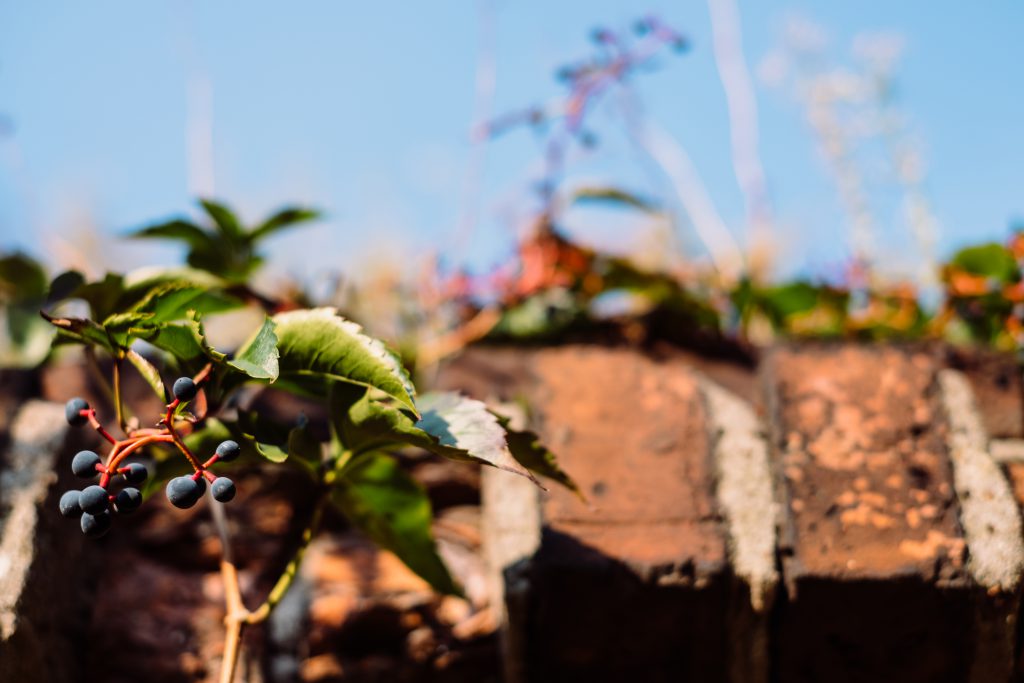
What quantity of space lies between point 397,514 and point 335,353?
0.22 metres

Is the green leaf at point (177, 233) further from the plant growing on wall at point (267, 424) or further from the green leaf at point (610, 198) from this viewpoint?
the green leaf at point (610, 198)

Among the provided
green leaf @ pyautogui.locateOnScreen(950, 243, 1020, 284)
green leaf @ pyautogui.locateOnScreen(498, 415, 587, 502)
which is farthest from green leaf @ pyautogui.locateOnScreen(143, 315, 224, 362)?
green leaf @ pyautogui.locateOnScreen(950, 243, 1020, 284)

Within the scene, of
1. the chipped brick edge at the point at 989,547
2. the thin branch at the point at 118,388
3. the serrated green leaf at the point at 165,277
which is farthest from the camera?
the serrated green leaf at the point at 165,277

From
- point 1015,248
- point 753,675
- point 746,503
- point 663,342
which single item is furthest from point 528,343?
point 1015,248

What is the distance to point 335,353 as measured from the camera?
674 millimetres

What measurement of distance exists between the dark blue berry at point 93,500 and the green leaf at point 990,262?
3.68 ft

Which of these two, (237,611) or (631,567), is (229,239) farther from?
(631,567)

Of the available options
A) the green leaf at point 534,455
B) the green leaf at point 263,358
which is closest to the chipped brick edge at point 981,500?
the green leaf at point 534,455

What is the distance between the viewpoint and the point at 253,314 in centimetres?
153

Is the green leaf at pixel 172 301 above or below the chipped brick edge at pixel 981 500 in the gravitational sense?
above

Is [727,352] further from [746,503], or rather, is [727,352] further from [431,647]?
[431,647]

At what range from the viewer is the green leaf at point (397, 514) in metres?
0.82

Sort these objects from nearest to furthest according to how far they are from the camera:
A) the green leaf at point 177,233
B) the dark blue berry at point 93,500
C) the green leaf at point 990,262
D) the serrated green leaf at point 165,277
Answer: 1. the dark blue berry at point 93,500
2. the serrated green leaf at point 165,277
3. the green leaf at point 177,233
4. the green leaf at point 990,262

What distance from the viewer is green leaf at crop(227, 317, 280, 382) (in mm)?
589
